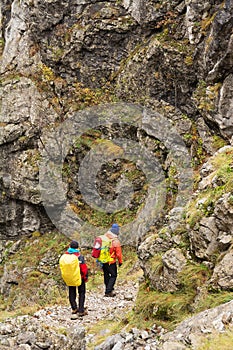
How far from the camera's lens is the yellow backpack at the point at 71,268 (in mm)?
7809

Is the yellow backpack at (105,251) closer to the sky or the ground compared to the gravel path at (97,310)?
closer to the sky

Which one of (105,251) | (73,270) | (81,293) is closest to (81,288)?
(81,293)

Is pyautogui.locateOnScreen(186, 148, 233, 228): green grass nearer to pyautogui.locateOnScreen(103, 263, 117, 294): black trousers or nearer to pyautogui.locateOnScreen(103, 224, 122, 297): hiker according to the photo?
pyautogui.locateOnScreen(103, 224, 122, 297): hiker

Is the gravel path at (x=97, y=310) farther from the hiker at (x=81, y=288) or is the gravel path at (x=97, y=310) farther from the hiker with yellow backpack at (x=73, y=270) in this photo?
the hiker with yellow backpack at (x=73, y=270)

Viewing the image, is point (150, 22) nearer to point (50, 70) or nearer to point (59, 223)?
point (50, 70)

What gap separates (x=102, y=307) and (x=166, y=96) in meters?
11.1

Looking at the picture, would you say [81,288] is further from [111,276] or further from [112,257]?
[111,276]

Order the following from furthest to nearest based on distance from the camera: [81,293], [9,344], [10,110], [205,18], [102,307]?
[10,110] → [205,18] → [102,307] → [81,293] → [9,344]

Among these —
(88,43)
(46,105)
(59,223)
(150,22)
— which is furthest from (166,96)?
(59,223)

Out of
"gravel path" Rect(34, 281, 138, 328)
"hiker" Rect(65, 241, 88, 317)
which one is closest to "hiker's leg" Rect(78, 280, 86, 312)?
"hiker" Rect(65, 241, 88, 317)

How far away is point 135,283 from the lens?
1090cm

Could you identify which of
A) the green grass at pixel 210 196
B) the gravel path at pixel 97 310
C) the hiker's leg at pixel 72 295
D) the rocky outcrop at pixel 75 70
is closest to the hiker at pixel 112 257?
the gravel path at pixel 97 310

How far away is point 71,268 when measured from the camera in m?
7.86

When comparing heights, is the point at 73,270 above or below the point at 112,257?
above
